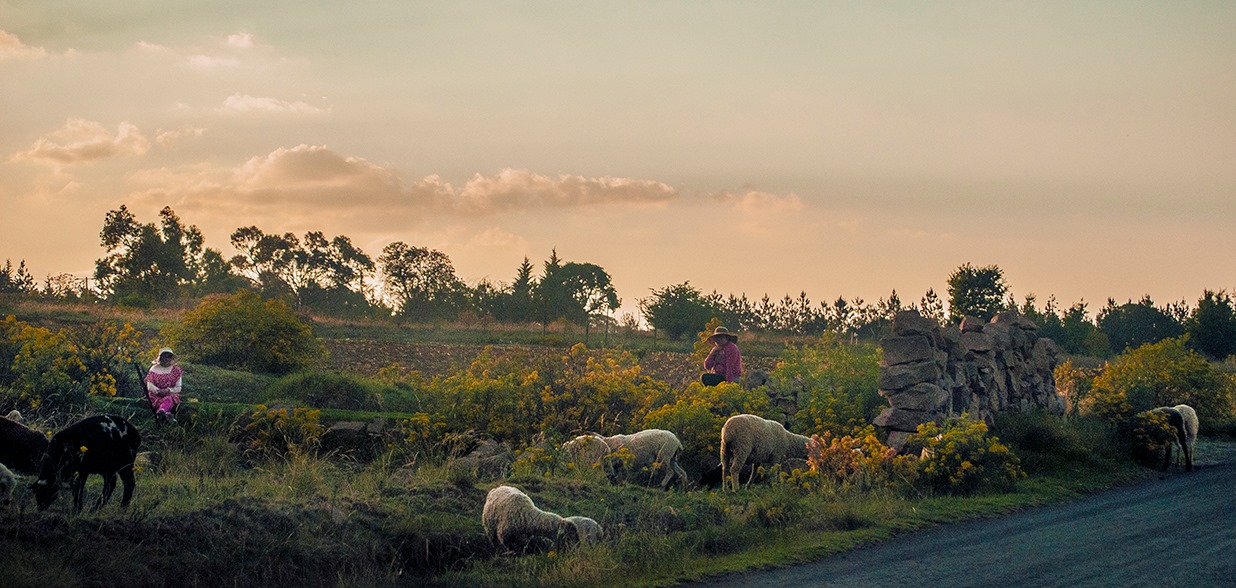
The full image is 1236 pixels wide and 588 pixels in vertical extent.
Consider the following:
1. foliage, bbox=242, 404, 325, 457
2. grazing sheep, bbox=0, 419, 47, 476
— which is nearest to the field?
foliage, bbox=242, 404, 325, 457

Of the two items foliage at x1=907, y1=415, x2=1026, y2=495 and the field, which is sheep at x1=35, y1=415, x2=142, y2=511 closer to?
the field

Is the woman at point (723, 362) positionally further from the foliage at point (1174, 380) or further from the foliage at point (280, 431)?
the foliage at point (1174, 380)

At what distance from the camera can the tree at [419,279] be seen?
61688 millimetres

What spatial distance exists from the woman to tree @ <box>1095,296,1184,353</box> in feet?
167

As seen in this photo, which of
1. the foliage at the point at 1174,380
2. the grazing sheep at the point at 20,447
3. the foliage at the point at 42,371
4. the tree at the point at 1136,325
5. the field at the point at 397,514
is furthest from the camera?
the tree at the point at 1136,325

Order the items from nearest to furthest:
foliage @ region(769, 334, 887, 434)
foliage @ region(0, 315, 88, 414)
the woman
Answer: foliage @ region(0, 315, 88, 414) → foliage @ region(769, 334, 887, 434) → the woman

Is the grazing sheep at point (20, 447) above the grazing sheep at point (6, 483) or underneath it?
above

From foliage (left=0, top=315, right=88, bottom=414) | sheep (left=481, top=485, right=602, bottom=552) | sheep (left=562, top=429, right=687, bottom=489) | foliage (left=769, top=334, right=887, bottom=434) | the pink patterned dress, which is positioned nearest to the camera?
sheep (left=481, top=485, right=602, bottom=552)

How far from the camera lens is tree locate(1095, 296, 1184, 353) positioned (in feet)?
220

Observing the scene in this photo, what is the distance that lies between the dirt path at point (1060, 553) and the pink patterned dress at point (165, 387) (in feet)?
35.6

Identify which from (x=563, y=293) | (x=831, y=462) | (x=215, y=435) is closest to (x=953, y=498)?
(x=831, y=462)

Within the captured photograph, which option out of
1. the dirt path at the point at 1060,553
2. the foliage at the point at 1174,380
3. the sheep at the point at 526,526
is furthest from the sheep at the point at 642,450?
the foliage at the point at 1174,380

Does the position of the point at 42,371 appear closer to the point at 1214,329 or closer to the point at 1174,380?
the point at 1174,380

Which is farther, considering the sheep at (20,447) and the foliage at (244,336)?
the foliage at (244,336)
